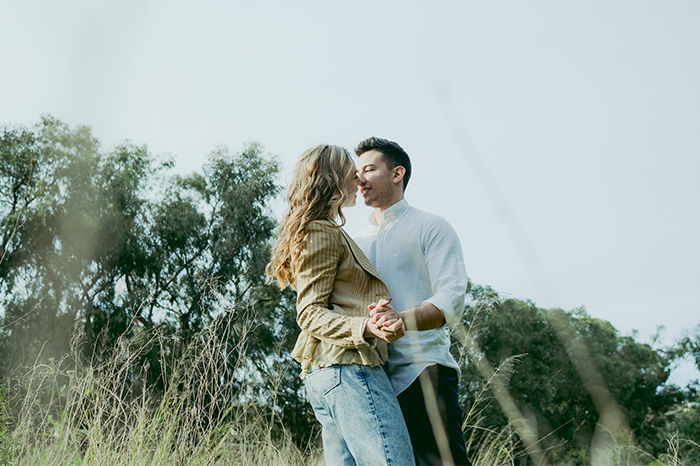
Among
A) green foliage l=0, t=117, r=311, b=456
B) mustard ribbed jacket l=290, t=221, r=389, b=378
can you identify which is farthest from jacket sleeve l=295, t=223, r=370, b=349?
green foliage l=0, t=117, r=311, b=456

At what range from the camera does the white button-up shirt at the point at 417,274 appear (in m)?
1.69

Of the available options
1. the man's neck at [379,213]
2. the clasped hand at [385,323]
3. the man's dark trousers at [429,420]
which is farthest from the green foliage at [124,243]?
the clasped hand at [385,323]

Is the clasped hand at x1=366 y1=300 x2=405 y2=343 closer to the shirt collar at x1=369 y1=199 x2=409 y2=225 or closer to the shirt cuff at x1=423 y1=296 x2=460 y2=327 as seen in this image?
the shirt cuff at x1=423 y1=296 x2=460 y2=327

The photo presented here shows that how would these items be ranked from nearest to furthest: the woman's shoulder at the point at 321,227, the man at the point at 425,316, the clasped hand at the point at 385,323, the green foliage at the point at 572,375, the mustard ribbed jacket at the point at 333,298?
the clasped hand at the point at 385,323
the mustard ribbed jacket at the point at 333,298
the woman's shoulder at the point at 321,227
the man at the point at 425,316
the green foliage at the point at 572,375

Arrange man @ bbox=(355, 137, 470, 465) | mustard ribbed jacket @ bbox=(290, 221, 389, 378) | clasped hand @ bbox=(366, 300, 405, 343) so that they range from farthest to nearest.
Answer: man @ bbox=(355, 137, 470, 465), mustard ribbed jacket @ bbox=(290, 221, 389, 378), clasped hand @ bbox=(366, 300, 405, 343)

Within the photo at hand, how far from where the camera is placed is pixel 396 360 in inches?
67.8

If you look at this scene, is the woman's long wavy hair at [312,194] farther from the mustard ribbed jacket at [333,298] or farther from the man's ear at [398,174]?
the man's ear at [398,174]

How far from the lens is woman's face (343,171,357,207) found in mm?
1656

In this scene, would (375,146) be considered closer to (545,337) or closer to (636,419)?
(545,337)

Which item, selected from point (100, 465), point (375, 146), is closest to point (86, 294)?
point (100, 465)

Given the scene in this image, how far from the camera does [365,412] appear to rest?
1376 millimetres

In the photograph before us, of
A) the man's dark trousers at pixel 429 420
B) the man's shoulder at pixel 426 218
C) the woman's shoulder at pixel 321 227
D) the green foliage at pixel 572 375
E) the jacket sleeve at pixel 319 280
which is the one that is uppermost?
the man's shoulder at pixel 426 218

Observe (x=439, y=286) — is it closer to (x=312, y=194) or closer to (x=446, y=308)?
(x=446, y=308)

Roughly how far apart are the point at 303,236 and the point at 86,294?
12625 millimetres
